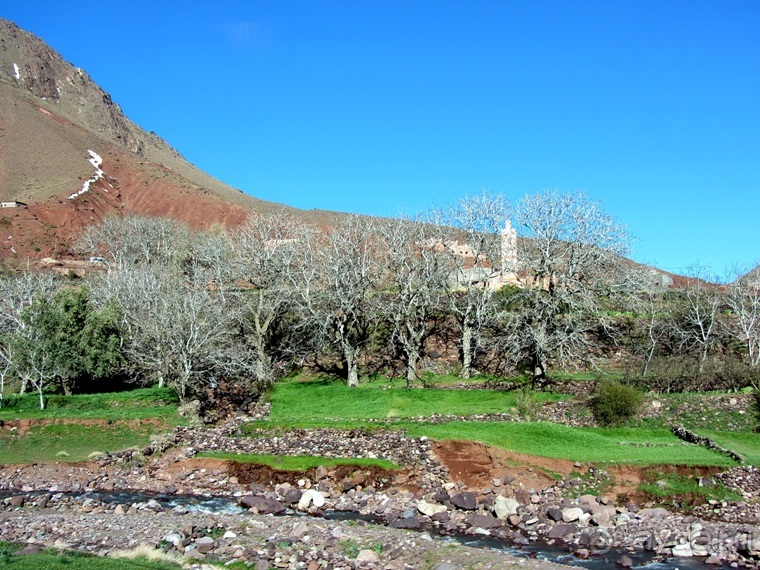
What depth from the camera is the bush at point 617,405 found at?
29281mm

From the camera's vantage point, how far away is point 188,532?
59.3 ft

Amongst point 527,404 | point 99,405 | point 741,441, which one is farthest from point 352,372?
point 741,441

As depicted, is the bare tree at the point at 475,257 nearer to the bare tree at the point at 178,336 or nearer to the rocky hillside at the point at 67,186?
the bare tree at the point at 178,336

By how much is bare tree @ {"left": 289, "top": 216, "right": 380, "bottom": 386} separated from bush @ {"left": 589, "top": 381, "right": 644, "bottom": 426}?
13.9 meters

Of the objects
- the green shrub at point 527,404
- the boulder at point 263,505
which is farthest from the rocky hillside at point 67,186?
the green shrub at point 527,404

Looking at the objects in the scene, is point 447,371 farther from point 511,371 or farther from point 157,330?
point 157,330

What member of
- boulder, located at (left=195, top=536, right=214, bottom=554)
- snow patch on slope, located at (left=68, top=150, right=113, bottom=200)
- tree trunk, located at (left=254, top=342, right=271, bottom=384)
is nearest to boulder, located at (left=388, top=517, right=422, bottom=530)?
boulder, located at (left=195, top=536, right=214, bottom=554)

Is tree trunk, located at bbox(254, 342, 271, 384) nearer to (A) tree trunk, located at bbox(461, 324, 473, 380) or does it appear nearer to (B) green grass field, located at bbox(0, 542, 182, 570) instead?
(A) tree trunk, located at bbox(461, 324, 473, 380)

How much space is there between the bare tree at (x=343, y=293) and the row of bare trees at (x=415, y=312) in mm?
127

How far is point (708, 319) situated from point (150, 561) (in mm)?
33752

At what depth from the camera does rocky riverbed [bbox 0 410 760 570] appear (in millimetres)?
17094

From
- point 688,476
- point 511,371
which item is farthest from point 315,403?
point 688,476

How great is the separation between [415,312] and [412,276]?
334cm

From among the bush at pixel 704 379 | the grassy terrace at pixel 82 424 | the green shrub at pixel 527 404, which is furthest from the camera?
the bush at pixel 704 379
